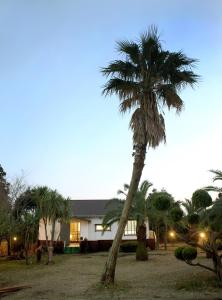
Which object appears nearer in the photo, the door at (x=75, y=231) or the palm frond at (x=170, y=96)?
the palm frond at (x=170, y=96)

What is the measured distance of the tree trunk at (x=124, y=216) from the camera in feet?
53.0

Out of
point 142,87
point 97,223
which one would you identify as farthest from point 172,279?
point 97,223

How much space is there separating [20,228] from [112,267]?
622 inches

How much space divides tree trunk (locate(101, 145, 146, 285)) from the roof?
85.5 feet

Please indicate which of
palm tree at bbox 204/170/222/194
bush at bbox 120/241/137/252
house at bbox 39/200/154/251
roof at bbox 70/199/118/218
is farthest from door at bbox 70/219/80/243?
palm tree at bbox 204/170/222/194

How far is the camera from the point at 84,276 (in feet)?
65.2

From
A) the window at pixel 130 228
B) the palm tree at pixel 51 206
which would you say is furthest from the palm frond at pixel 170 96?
the window at pixel 130 228

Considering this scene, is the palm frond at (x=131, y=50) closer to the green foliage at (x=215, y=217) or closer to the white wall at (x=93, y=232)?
the green foliage at (x=215, y=217)

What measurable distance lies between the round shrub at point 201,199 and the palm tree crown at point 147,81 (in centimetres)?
279

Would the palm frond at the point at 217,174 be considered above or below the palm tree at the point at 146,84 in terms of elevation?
below

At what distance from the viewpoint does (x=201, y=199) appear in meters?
15.4

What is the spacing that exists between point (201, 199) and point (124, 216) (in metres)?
3.18

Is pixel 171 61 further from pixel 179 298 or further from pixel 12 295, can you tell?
pixel 12 295

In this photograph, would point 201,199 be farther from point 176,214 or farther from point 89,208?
point 89,208
